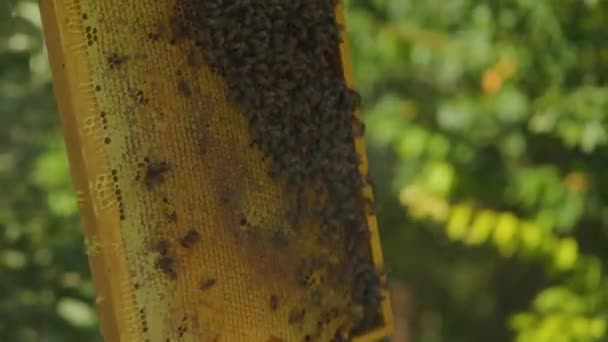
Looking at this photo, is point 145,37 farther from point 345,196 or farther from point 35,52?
point 35,52

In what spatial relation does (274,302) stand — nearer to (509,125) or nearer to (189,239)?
(189,239)

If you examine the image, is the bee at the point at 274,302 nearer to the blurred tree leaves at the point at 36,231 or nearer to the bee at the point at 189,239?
the bee at the point at 189,239

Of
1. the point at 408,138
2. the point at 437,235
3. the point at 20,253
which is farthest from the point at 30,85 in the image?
the point at 437,235

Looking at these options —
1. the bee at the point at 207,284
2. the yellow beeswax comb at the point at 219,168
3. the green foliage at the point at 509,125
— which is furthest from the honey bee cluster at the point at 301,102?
the green foliage at the point at 509,125

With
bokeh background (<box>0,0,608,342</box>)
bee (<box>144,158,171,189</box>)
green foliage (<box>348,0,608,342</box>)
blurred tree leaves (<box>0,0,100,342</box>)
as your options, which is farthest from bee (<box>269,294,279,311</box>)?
green foliage (<box>348,0,608,342</box>)

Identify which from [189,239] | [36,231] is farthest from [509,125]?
[189,239]
